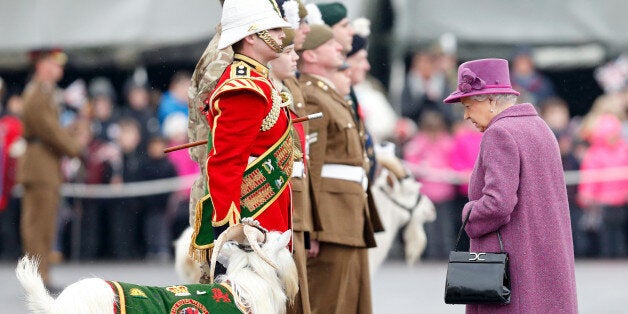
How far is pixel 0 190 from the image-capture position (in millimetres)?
16891

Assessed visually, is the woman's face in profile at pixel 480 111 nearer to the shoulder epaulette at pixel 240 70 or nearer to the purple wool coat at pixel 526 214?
the purple wool coat at pixel 526 214

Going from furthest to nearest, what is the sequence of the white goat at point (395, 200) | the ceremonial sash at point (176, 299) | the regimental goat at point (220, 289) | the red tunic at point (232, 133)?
the white goat at point (395, 200) < the red tunic at point (232, 133) < the ceremonial sash at point (176, 299) < the regimental goat at point (220, 289)

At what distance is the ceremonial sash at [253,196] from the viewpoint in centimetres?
683

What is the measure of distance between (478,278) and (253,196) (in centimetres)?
117

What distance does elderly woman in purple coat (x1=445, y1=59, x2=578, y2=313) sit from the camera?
6875 mm

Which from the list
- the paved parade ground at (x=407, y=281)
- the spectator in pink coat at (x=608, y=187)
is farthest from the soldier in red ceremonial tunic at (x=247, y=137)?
the spectator in pink coat at (x=608, y=187)

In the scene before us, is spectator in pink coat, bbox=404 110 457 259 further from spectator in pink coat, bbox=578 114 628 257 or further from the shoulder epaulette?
the shoulder epaulette

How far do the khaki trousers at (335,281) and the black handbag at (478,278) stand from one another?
72.4 inches

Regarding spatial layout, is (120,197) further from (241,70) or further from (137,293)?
(137,293)

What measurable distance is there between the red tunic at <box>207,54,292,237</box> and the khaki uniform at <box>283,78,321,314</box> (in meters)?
0.92

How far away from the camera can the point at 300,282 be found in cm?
754

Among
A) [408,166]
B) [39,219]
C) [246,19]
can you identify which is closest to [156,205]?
[408,166]

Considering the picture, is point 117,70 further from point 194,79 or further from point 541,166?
point 541,166

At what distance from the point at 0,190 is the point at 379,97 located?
16.0 ft
